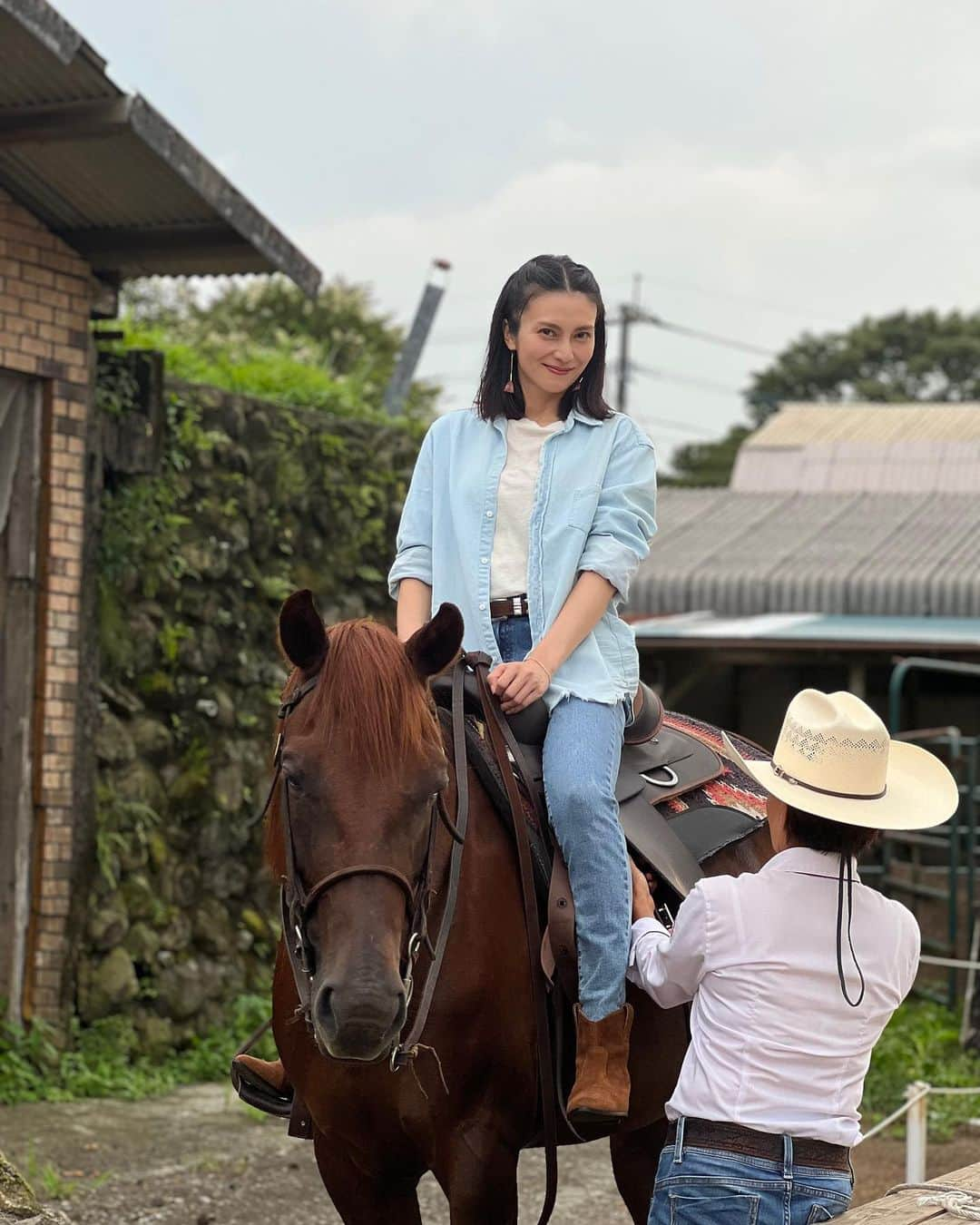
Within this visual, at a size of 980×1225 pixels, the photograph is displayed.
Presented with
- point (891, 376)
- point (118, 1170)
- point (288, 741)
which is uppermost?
point (891, 376)

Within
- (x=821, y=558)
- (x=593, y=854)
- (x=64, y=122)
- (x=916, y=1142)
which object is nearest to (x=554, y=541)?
(x=593, y=854)

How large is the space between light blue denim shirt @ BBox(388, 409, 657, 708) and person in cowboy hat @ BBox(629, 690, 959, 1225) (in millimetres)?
769

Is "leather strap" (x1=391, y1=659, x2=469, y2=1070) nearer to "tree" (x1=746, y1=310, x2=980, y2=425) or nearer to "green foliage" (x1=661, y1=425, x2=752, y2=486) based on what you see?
"green foliage" (x1=661, y1=425, x2=752, y2=486)

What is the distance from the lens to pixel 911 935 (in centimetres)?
309

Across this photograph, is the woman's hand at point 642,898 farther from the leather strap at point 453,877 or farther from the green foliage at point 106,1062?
the green foliage at point 106,1062

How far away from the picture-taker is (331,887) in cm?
292

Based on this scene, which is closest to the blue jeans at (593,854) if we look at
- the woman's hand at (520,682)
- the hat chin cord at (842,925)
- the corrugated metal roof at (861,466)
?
the woman's hand at (520,682)

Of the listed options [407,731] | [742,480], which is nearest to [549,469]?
[407,731]

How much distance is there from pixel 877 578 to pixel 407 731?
1323 cm

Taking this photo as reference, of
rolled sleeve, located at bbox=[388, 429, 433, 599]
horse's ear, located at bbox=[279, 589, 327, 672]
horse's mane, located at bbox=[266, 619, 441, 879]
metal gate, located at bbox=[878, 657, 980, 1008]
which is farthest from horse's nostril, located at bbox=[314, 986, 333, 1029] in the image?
metal gate, located at bbox=[878, 657, 980, 1008]

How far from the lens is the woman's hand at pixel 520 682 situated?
3547 mm

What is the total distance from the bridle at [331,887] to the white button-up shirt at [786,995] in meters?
0.51

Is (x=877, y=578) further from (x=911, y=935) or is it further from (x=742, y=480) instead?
(x=911, y=935)

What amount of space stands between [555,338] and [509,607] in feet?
2.12
